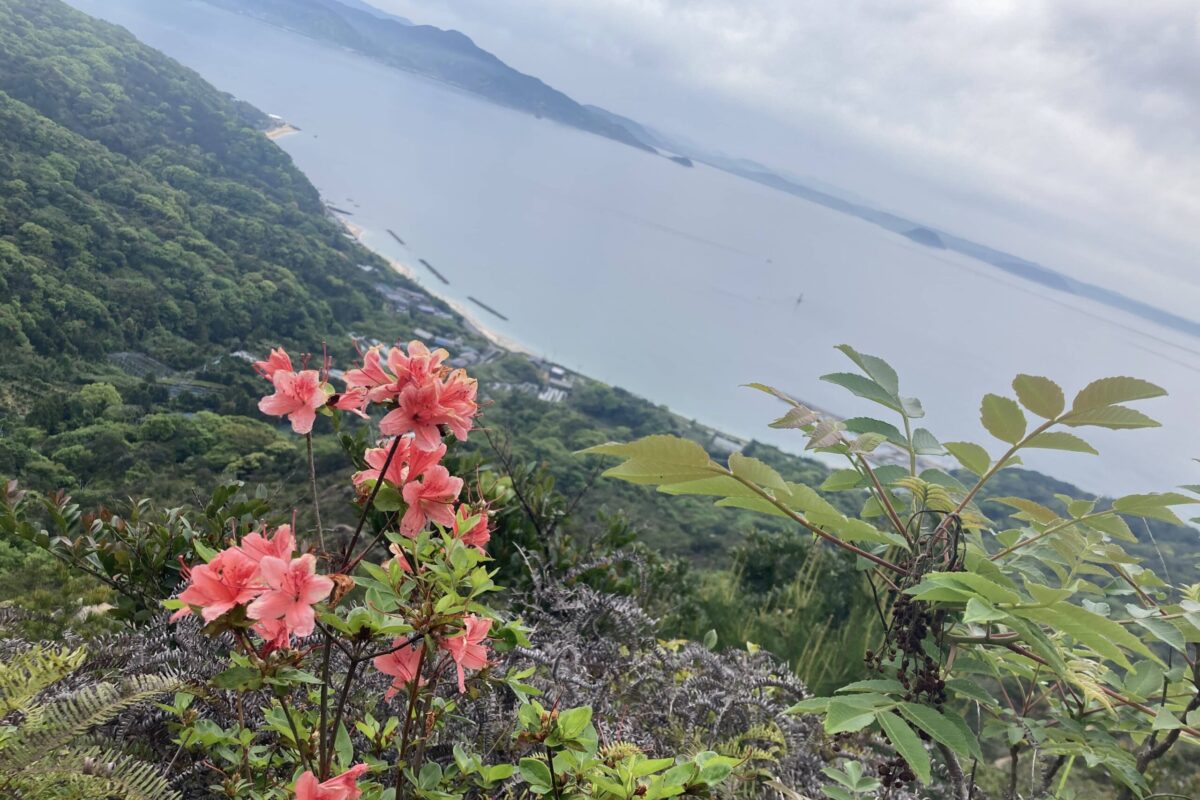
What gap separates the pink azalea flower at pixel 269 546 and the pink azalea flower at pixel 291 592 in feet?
0.11

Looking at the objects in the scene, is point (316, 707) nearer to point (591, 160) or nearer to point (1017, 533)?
point (1017, 533)

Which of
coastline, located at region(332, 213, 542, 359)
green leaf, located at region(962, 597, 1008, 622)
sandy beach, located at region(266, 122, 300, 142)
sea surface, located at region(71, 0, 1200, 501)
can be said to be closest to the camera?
green leaf, located at region(962, 597, 1008, 622)

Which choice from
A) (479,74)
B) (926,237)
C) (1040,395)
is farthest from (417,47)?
(1040,395)

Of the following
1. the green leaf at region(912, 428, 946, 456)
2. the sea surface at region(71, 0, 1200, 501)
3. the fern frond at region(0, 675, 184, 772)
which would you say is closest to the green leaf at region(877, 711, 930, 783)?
the green leaf at region(912, 428, 946, 456)

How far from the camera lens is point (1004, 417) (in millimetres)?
721

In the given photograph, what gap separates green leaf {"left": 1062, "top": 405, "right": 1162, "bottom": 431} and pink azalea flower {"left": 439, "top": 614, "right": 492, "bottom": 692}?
A: 0.69 meters

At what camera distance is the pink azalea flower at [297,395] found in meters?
0.80

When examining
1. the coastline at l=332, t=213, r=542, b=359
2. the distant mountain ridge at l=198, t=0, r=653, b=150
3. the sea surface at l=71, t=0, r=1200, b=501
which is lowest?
the coastline at l=332, t=213, r=542, b=359

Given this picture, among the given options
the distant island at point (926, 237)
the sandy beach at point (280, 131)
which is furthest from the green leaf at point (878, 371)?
the distant island at point (926, 237)

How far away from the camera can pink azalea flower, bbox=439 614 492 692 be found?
75 centimetres

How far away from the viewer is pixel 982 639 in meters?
0.73

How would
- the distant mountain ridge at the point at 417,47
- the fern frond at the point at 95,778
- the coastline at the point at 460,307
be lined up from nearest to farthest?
the fern frond at the point at 95,778 < the coastline at the point at 460,307 < the distant mountain ridge at the point at 417,47

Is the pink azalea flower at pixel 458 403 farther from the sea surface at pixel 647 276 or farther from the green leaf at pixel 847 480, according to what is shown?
the sea surface at pixel 647 276

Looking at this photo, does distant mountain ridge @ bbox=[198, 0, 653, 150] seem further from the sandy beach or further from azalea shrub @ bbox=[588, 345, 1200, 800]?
azalea shrub @ bbox=[588, 345, 1200, 800]
